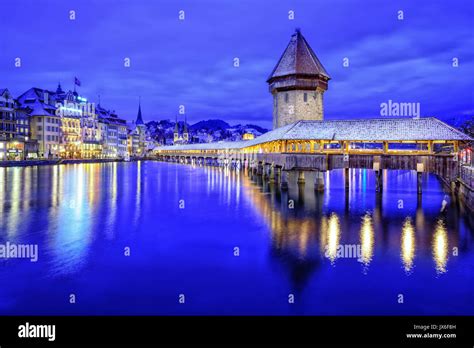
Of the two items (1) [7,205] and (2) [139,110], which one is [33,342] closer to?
(1) [7,205]

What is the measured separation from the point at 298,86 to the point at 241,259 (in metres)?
39.1

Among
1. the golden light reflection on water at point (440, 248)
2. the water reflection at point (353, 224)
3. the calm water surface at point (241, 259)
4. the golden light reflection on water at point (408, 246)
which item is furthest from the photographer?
the water reflection at point (353, 224)

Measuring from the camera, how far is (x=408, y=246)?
16.7 metres

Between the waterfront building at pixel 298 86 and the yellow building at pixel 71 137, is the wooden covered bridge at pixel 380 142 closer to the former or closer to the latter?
the waterfront building at pixel 298 86

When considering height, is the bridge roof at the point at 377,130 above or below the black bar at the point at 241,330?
above

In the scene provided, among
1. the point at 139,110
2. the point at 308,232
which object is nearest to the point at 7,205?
the point at 308,232

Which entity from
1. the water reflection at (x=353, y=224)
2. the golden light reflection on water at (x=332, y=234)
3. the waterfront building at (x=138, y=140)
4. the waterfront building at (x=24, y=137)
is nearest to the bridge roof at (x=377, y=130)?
the water reflection at (x=353, y=224)

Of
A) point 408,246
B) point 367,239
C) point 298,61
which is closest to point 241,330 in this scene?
point 408,246

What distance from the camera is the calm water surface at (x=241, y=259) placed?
36.3ft

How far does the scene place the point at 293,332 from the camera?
953 centimetres

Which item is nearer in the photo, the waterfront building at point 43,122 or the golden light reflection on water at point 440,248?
the golden light reflection on water at point 440,248

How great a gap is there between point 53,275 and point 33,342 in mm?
4290

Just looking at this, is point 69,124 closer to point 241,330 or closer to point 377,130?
point 377,130

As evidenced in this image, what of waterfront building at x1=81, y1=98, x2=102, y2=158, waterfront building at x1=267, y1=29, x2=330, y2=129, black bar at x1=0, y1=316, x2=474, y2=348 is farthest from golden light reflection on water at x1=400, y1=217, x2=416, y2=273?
waterfront building at x1=81, y1=98, x2=102, y2=158
